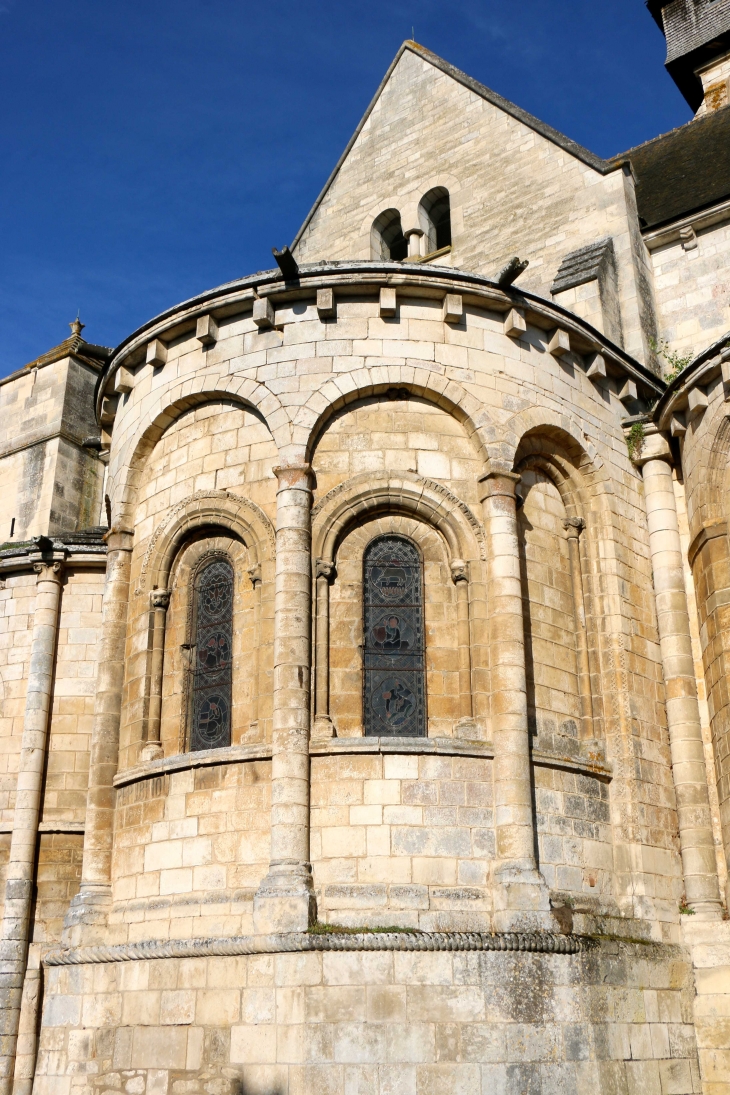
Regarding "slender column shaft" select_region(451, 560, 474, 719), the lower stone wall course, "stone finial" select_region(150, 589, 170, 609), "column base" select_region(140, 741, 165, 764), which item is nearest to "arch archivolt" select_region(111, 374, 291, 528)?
→ "stone finial" select_region(150, 589, 170, 609)

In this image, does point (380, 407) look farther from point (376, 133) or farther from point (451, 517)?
point (376, 133)

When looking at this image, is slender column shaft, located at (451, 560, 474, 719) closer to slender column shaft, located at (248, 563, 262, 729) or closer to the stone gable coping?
slender column shaft, located at (248, 563, 262, 729)

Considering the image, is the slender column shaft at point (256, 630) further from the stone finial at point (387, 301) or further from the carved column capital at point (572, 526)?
the carved column capital at point (572, 526)

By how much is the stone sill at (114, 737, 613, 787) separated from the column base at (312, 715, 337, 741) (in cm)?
7

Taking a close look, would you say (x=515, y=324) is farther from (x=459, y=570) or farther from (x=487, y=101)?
(x=487, y=101)

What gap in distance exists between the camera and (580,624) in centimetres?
1172

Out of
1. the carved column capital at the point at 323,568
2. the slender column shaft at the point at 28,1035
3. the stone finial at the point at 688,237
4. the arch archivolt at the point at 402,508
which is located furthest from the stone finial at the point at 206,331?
the stone finial at the point at 688,237

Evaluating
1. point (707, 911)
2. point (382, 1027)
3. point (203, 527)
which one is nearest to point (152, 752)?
point (203, 527)

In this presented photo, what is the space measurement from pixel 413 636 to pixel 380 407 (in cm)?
243

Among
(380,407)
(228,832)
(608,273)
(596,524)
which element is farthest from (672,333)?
(228,832)

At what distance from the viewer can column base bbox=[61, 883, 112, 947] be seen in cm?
1056

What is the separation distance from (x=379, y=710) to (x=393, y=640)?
725 mm

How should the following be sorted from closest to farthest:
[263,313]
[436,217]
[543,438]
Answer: [263,313], [543,438], [436,217]

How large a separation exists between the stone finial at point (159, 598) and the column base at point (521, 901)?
14.5 feet
